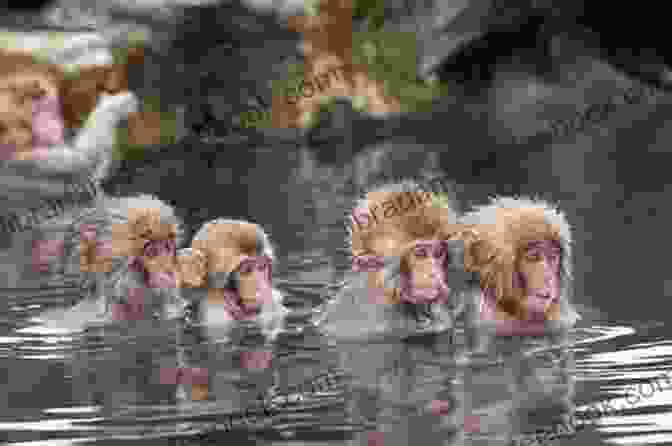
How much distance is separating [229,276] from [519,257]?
1.66 m

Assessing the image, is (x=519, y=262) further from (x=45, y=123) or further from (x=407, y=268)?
(x=45, y=123)

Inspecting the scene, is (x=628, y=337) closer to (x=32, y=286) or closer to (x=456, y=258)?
(x=456, y=258)

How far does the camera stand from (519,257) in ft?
31.4

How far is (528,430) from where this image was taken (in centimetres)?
767

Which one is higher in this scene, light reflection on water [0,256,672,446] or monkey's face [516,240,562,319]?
monkey's face [516,240,562,319]

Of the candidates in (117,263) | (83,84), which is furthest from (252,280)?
(83,84)

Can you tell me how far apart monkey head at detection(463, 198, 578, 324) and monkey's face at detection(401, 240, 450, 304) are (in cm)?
15

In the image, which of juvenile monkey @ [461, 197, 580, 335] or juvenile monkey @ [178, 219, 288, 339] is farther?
juvenile monkey @ [178, 219, 288, 339]

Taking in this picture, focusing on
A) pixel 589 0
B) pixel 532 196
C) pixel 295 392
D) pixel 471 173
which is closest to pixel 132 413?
pixel 295 392

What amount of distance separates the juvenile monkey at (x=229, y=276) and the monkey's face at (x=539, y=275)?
56.6 inches

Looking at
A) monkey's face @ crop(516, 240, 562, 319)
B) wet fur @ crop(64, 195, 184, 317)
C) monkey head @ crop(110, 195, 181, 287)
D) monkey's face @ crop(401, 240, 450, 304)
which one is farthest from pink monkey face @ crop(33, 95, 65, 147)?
monkey's face @ crop(516, 240, 562, 319)

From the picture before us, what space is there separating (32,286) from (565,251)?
3.65 m

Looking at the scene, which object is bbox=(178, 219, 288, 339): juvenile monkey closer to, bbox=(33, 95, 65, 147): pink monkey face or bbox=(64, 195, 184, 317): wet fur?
bbox=(64, 195, 184, 317): wet fur

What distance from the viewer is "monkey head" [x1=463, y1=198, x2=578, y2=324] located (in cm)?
955
